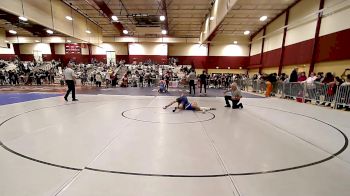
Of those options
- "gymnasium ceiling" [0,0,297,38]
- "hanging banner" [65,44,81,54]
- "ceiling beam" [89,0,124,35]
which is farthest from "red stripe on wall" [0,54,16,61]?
"ceiling beam" [89,0,124,35]

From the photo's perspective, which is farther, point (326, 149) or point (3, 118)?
point (3, 118)

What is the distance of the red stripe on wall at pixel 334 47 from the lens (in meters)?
10.3

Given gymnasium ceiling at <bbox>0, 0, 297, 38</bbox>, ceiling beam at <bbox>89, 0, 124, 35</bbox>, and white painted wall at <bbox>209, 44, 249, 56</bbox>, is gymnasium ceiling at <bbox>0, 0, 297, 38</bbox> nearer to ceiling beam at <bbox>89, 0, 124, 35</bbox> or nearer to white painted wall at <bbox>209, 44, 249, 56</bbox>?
ceiling beam at <bbox>89, 0, 124, 35</bbox>

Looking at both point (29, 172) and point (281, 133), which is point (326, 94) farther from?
point (29, 172)

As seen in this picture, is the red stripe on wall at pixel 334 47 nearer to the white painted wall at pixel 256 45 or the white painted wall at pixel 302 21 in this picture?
the white painted wall at pixel 302 21

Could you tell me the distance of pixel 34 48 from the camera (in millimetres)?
27656

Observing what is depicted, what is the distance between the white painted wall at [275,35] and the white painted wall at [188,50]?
867 cm

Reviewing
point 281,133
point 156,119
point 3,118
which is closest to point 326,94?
point 281,133

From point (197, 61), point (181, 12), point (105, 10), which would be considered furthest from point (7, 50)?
point (197, 61)

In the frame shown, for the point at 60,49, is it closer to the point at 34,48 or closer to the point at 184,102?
the point at 34,48

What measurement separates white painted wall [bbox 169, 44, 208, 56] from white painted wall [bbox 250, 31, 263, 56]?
6.20 metres

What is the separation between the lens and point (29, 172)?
7.37ft

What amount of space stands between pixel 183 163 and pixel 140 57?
26498 millimetres

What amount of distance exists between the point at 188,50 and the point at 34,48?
74.0 feet
